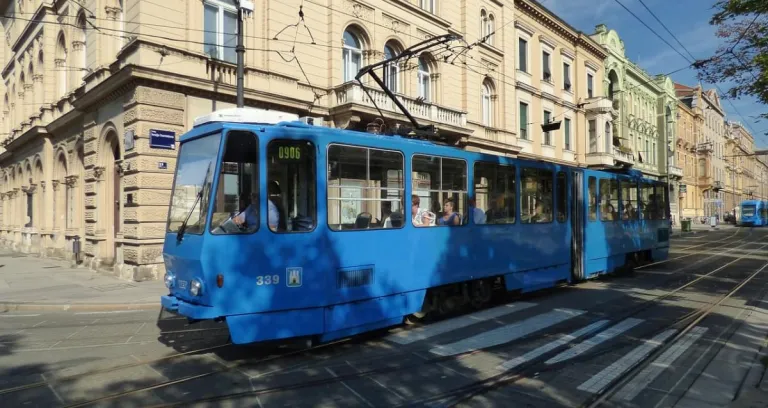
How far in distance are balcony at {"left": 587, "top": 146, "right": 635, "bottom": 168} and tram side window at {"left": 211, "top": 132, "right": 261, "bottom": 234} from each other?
103 ft

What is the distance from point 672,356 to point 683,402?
1674mm

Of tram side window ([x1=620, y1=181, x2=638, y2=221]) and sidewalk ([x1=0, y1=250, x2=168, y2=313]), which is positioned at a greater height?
tram side window ([x1=620, y1=181, x2=638, y2=221])

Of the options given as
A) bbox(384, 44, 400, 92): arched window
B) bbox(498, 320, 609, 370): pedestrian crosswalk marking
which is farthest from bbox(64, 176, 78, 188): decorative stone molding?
bbox(498, 320, 609, 370): pedestrian crosswalk marking

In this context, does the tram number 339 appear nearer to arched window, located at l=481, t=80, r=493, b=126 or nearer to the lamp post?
the lamp post

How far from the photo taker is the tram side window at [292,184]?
579 centimetres

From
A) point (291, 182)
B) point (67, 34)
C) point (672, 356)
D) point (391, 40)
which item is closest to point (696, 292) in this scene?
point (672, 356)

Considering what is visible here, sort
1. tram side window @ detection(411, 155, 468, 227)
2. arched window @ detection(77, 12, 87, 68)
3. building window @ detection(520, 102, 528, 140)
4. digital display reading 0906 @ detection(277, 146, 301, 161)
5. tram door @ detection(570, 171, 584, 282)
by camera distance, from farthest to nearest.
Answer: building window @ detection(520, 102, 528, 140), arched window @ detection(77, 12, 87, 68), tram door @ detection(570, 171, 584, 282), tram side window @ detection(411, 155, 468, 227), digital display reading 0906 @ detection(277, 146, 301, 161)

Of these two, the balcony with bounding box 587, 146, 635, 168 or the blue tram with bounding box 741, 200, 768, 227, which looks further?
the blue tram with bounding box 741, 200, 768, 227

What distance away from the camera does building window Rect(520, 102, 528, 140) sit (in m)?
29.6

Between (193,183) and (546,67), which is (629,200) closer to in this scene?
(193,183)

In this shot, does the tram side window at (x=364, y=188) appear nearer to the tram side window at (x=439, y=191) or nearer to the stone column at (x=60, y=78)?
the tram side window at (x=439, y=191)

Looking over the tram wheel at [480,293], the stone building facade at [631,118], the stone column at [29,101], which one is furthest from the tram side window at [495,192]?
the stone building facade at [631,118]

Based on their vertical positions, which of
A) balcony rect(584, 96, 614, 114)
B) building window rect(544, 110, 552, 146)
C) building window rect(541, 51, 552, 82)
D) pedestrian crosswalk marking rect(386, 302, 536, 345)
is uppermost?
building window rect(541, 51, 552, 82)

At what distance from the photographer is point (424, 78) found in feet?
73.8
